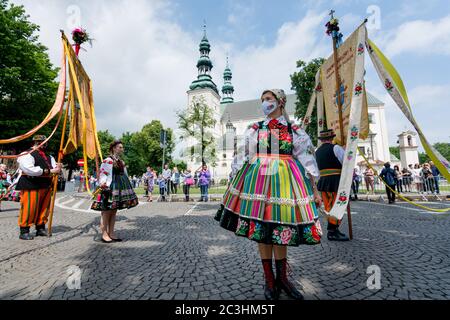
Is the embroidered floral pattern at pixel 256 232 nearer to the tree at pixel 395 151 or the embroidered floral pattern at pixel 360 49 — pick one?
the embroidered floral pattern at pixel 360 49

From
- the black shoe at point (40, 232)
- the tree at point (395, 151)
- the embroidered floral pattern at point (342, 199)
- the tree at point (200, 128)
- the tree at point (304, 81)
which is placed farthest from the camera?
the tree at point (395, 151)

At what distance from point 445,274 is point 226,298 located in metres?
2.79

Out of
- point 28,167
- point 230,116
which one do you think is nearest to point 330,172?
point 28,167

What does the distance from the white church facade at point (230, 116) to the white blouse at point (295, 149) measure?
124ft

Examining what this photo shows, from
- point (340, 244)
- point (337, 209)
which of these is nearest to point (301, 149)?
point (337, 209)

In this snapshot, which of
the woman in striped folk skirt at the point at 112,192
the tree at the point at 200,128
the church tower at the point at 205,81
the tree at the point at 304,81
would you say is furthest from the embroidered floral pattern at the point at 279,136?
the church tower at the point at 205,81

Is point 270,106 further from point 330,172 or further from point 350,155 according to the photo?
point 330,172

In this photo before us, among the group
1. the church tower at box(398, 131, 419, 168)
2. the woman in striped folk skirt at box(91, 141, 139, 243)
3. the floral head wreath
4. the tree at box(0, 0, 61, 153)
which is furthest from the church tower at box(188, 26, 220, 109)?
the floral head wreath

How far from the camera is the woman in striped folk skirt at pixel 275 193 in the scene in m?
2.34

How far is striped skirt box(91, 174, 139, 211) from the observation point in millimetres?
4652

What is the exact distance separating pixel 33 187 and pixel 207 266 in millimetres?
4538

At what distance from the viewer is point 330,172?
4.86 m

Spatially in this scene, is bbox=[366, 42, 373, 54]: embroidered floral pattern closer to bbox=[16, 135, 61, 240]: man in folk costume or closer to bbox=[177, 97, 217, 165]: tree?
bbox=[16, 135, 61, 240]: man in folk costume

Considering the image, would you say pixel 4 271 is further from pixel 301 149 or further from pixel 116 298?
pixel 301 149
